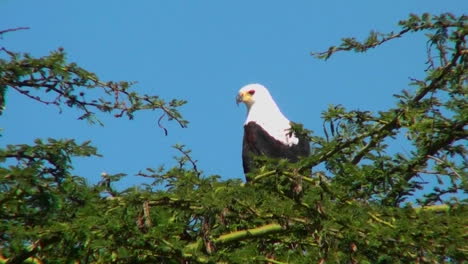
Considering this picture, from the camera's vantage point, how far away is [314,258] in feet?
11.3

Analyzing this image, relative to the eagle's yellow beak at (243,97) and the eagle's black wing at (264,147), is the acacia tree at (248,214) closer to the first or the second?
the eagle's black wing at (264,147)

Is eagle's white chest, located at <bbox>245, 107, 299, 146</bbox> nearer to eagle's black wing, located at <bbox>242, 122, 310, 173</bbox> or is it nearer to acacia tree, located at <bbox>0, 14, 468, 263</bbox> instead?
eagle's black wing, located at <bbox>242, 122, 310, 173</bbox>

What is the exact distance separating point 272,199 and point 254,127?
16.1 feet

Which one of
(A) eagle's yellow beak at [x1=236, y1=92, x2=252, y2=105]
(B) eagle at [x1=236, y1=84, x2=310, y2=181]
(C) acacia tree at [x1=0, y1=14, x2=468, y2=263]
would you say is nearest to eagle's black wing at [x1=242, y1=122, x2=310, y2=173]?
(B) eagle at [x1=236, y1=84, x2=310, y2=181]

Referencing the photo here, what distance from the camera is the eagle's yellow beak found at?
31.4 ft

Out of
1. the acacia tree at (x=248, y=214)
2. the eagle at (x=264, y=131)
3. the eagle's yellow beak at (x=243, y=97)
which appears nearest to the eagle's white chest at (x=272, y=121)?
the eagle at (x=264, y=131)

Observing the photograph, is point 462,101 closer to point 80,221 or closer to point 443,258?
point 443,258

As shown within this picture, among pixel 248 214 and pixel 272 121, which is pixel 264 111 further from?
pixel 248 214

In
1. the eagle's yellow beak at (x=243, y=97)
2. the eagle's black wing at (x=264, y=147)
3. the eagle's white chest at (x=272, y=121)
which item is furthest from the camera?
the eagle's yellow beak at (x=243, y=97)

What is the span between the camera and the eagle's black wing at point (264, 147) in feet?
25.0

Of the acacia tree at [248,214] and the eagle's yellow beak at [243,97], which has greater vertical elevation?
the eagle's yellow beak at [243,97]

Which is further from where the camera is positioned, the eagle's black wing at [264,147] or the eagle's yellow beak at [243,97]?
the eagle's yellow beak at [243,97]

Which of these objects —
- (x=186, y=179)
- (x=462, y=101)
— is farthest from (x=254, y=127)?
(x=186, y=179)

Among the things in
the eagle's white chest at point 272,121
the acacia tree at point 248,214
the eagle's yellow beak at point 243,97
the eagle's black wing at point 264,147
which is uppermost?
the eagle's yellow beak at point 243,97
